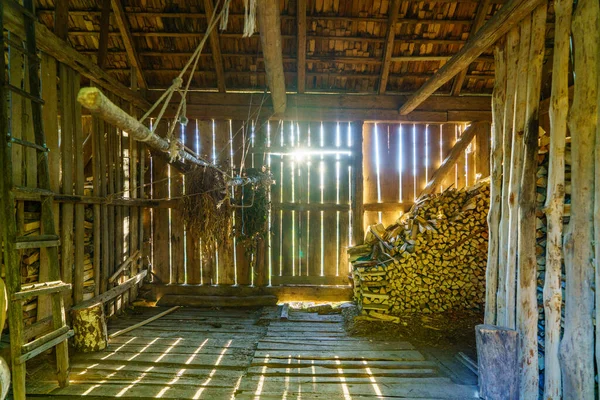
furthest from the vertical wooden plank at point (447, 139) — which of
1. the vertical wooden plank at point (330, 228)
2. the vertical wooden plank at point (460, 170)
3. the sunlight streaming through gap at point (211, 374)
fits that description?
the sunlight streaming through gap at point (211, 374)

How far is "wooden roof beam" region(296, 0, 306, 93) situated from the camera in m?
5.01

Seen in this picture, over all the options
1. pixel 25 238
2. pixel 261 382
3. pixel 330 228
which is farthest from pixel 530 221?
pixel 25 238

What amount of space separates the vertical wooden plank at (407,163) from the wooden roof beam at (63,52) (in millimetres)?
5785

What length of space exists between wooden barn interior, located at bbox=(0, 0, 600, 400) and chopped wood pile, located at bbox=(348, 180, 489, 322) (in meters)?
0.04

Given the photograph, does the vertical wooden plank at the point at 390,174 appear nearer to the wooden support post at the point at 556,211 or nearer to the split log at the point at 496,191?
the split log at the point at 496,191

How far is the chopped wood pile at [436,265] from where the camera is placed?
16.8 feet

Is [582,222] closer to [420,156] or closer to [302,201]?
[420,156]

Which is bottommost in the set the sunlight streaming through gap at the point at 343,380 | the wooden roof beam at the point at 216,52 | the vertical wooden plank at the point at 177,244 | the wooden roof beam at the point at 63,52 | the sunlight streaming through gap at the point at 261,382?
the sunlight streaming through gap at the point at 343,380

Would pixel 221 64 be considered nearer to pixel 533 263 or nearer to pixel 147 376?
pixel 147 376

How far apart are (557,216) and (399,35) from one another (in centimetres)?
454

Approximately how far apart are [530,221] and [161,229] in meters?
6.48

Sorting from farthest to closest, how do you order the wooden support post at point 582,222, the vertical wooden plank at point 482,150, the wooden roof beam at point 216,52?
the vertical wooden plank at point 482,150, the wooden roof beam at point 216,52, the wooden support post at point 582,222

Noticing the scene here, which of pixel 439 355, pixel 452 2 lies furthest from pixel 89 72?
pixel 439 355

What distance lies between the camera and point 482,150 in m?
6.35
